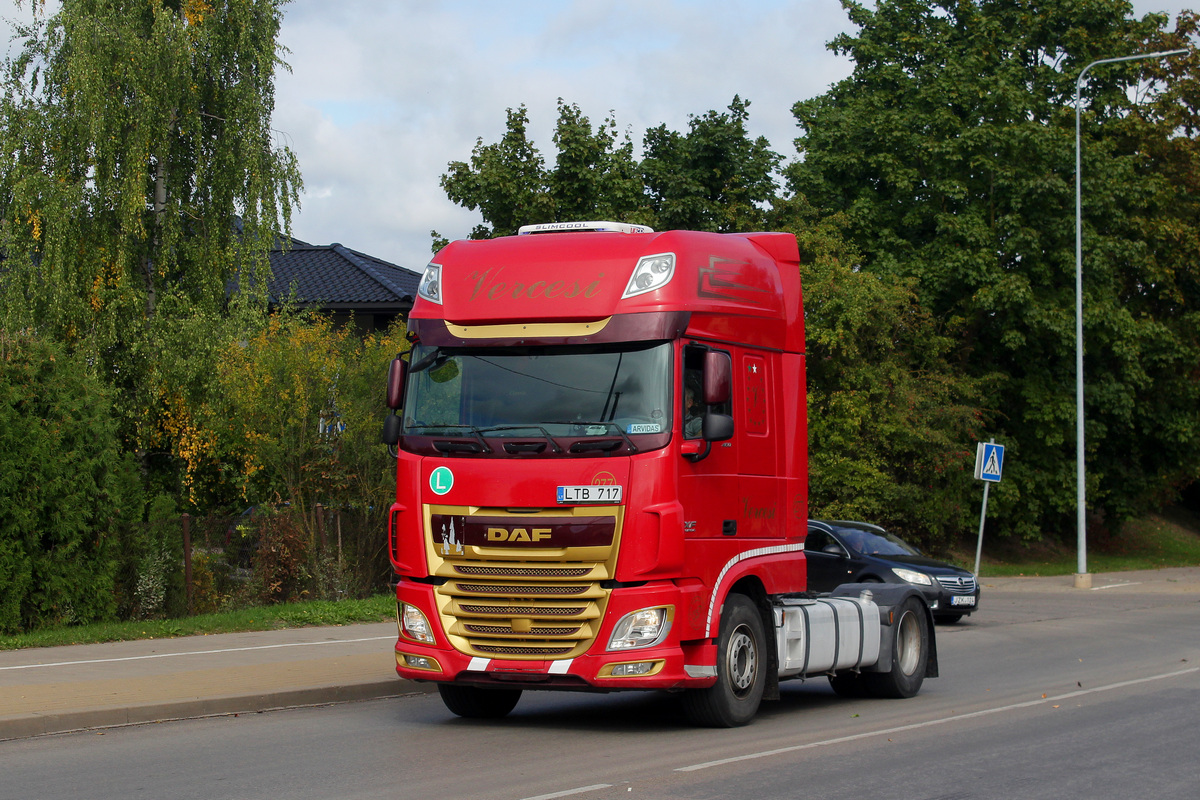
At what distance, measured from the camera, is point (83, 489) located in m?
15.1

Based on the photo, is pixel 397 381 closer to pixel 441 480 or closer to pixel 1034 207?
pixel 441 480

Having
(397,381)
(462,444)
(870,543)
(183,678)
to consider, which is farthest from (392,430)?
(870,543)

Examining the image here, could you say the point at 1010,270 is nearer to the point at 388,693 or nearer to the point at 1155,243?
the point at 1155,243

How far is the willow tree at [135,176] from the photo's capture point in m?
21.9

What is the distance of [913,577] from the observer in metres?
19.5

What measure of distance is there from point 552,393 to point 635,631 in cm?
183

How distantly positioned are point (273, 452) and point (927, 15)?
28.0m

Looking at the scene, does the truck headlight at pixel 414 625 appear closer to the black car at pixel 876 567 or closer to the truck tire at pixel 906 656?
the truck tire at pixel 906 656

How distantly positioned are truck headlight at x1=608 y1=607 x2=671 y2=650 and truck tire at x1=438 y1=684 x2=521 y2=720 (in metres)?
1.79

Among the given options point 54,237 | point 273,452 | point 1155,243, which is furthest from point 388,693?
point 1155,243

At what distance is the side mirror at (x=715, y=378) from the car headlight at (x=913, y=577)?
11169 millimetres

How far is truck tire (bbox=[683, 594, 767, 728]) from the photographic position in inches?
388

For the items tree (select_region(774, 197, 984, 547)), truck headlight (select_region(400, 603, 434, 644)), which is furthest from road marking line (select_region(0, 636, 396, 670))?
tree (select_region(774, 197, 984, 547))

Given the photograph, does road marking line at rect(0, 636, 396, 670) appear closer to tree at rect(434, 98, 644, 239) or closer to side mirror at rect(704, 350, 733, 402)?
side mirror at rect(704, 350, 733, 402)
